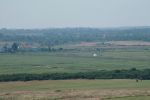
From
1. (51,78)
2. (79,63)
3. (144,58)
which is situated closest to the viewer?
(51,78)

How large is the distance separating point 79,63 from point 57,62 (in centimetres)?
416

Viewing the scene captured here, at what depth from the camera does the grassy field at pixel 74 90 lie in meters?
36.6

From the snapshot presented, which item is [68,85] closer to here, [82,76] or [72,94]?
[72,94]

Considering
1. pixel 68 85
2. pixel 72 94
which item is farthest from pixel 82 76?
pixel 72 94

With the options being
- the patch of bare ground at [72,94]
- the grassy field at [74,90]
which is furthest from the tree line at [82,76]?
the patch of bare ground at [72,94]

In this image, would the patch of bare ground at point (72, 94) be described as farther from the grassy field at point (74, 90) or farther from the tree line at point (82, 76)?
the tree line at point (82, 76)

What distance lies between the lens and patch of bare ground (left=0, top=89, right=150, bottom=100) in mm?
36375

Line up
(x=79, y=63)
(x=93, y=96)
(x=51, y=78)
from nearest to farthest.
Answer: (x=93, y=96) < (x=51, y=78) < (x=79, y=63)

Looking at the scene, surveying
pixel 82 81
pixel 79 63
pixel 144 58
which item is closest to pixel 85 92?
pixel 82 81

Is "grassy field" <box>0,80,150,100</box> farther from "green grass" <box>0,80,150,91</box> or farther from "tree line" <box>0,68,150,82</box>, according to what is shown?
"tree line" <box>0,68,150,82</box>

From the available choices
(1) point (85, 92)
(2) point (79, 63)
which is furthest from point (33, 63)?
(1) point (85, 92)

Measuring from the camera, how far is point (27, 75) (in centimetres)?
5294

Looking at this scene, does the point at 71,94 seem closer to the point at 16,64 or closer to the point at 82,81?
the point at 82,81

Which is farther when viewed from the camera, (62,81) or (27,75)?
(27,75)
